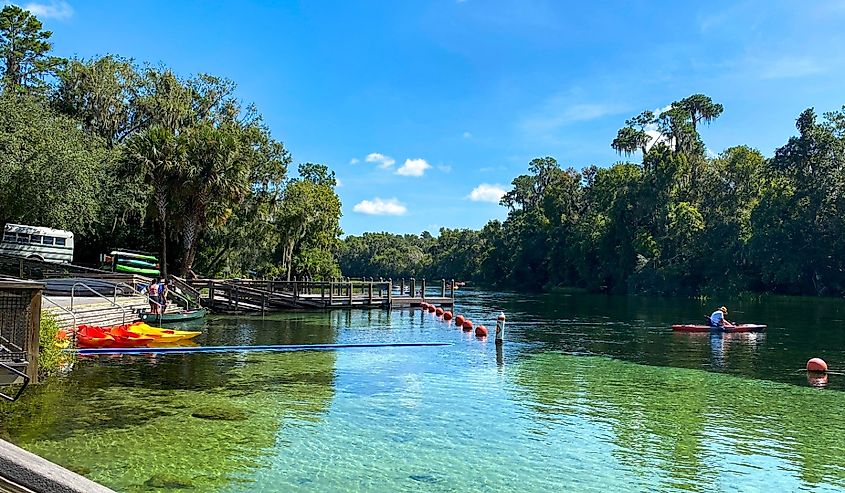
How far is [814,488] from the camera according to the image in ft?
28.9

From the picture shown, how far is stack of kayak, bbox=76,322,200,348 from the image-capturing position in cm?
1853

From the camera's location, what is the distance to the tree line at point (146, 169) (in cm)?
3375

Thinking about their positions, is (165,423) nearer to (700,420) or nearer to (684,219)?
(700,420)

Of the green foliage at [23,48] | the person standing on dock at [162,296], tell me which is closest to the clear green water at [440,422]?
the person standing on dock at [162,296]

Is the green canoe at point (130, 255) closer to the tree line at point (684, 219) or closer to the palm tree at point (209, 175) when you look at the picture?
the palm tree at point (209, 175)

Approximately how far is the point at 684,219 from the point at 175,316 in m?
58.2

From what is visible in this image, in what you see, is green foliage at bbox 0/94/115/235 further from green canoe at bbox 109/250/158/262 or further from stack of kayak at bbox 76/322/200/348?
stack of kayak at bbox 76/322/200/348

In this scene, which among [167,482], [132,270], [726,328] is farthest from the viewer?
[132,270]

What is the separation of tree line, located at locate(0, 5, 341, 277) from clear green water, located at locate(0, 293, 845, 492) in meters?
19.3

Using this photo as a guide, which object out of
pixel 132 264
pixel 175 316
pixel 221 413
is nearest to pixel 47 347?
pixel 221 413

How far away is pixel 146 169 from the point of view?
35031 mm

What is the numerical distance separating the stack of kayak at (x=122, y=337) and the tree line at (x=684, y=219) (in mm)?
56582

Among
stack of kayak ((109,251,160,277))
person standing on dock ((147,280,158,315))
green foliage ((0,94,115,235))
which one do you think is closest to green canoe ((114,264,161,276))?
stack of kayak ((109,251,160,277))

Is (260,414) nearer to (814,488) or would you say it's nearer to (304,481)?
(304,481)
